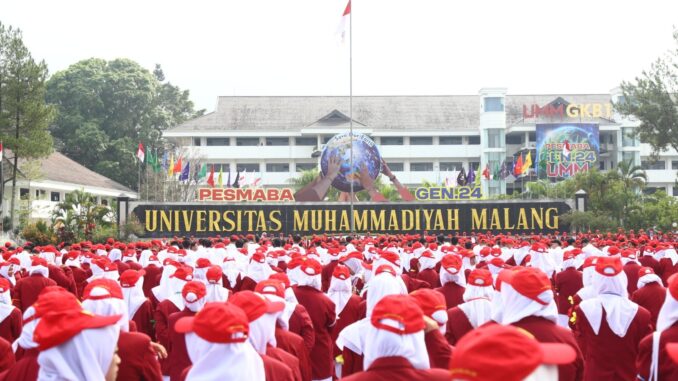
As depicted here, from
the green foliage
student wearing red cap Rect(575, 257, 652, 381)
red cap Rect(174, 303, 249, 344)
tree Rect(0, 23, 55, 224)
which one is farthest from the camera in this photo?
tree Rect(0, 23, 55, 224)

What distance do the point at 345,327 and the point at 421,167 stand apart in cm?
5856

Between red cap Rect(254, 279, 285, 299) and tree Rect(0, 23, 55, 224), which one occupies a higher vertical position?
tree Rect(0, 23, 55, 224)

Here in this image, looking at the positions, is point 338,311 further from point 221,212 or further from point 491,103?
point 491,103

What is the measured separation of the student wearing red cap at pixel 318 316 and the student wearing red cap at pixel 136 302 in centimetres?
180

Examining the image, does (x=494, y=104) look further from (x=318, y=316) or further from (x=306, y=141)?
(x=318, y=316)

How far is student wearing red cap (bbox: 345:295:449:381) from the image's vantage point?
377 centimetres

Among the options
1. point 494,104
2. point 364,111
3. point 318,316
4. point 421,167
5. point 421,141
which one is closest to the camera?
point 318,316

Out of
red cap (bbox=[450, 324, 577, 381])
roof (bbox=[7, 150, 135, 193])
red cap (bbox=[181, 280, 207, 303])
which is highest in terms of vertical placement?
roof (bbox=[7, 150, 135, 193])

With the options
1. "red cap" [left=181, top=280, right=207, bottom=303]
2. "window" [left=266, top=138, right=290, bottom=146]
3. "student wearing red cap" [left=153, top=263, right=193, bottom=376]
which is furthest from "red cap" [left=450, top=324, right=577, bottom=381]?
"window" [left=266, top=138, right=290, bottom=146]

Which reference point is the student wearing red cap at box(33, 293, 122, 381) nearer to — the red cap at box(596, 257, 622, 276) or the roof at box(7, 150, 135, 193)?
the red cap at box(596, 257, 622, 276)

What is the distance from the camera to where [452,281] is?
8891 millimetres

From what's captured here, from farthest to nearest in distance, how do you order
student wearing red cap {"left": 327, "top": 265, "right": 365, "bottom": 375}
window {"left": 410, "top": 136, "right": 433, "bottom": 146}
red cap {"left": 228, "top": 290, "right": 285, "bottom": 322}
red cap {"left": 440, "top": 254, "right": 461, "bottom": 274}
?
window {"left": 410, "top": 136, "right": 433, "bottom": 146}
red cap {"left": 440, "top": 254, "right": 461, "bottom": 274}
student wearing red cap {"left": 327, "top": 265, "right": 365, "bottom": 375}
red cap {"left": 228, "top": 290, "right": 285, "bottom": 322}

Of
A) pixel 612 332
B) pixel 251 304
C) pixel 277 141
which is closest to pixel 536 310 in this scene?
pixel 612 332

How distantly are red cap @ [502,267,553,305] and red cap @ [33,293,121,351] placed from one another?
266 cm
